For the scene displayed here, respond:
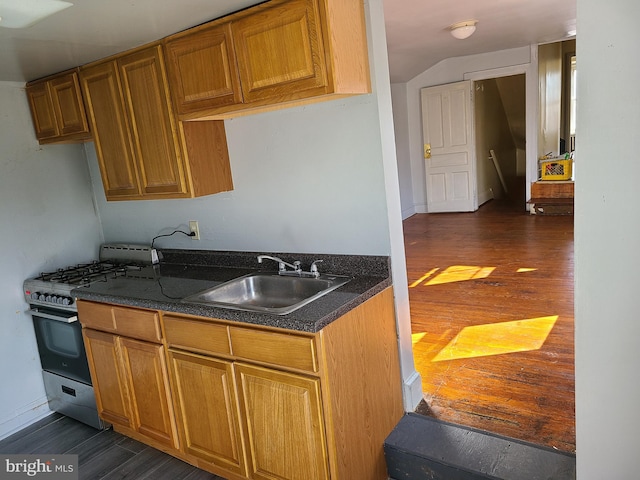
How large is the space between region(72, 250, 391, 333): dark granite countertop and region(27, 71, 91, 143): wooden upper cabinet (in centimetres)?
91

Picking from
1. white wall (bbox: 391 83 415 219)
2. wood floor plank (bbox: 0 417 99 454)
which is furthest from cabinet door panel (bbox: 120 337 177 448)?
white wall (bbox: 391 83 415 219)

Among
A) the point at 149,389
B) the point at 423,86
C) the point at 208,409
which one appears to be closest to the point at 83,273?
the point at 149,389

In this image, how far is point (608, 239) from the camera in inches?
46.9

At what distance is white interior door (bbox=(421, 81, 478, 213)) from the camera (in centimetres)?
711

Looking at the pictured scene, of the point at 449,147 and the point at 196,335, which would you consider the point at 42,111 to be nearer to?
the point at 196,335

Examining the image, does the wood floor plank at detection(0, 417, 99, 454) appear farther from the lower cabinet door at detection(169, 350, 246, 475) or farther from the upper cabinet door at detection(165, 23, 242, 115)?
the upper cabinet door at detection(165, 23, 242, 115)

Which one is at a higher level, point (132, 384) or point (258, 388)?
point (258, 388)

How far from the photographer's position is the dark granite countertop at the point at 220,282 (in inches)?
69.8

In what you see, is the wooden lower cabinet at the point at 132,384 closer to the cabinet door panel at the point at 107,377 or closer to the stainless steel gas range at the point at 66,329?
the cabinet door panel at the point at 107,377

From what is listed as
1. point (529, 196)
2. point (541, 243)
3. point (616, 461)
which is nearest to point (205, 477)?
point (616, 461)

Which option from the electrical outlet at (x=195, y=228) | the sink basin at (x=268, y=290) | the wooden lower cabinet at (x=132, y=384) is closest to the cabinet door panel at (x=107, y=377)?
the wooden lower cabinet at (x=132, y=384)

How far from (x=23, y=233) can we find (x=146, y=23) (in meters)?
1.71

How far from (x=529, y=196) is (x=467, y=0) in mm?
3816

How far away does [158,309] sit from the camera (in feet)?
7.07
